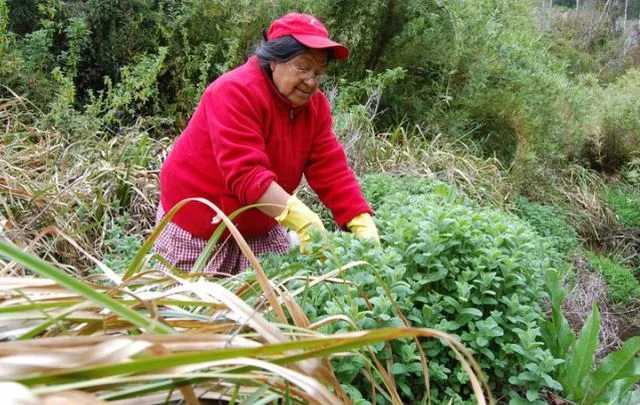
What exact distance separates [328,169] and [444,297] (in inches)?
48.6

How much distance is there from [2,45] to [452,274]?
3896mm

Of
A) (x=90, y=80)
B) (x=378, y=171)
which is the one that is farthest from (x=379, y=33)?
(x=90, y=80)

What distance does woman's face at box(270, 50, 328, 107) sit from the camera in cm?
277

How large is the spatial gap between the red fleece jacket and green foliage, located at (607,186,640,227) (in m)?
4.20

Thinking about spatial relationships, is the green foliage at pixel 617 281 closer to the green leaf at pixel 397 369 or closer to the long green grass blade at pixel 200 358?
the green leaf at pixel 397 369

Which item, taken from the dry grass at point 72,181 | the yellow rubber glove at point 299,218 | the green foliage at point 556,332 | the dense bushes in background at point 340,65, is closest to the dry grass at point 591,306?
the dense bushes in background at point 340,65

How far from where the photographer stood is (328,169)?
315 cm

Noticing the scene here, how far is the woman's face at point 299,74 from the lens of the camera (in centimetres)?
277

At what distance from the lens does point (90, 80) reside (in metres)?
5.62

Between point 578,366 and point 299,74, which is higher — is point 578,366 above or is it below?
below

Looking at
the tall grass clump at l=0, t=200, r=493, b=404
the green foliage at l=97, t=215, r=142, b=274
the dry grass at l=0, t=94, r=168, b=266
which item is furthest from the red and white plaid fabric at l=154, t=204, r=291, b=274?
the tall grass clump at l=0, t=200, r=493, b=404

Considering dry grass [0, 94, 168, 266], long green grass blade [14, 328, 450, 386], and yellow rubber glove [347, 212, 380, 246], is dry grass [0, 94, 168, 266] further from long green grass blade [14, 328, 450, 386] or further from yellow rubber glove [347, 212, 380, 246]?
long green grass blade [14, 328, 450, 386]

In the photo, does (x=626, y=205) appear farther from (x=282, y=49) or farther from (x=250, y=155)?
(x=250, y=155)

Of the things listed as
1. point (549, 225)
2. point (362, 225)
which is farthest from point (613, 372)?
point (549, 225)
